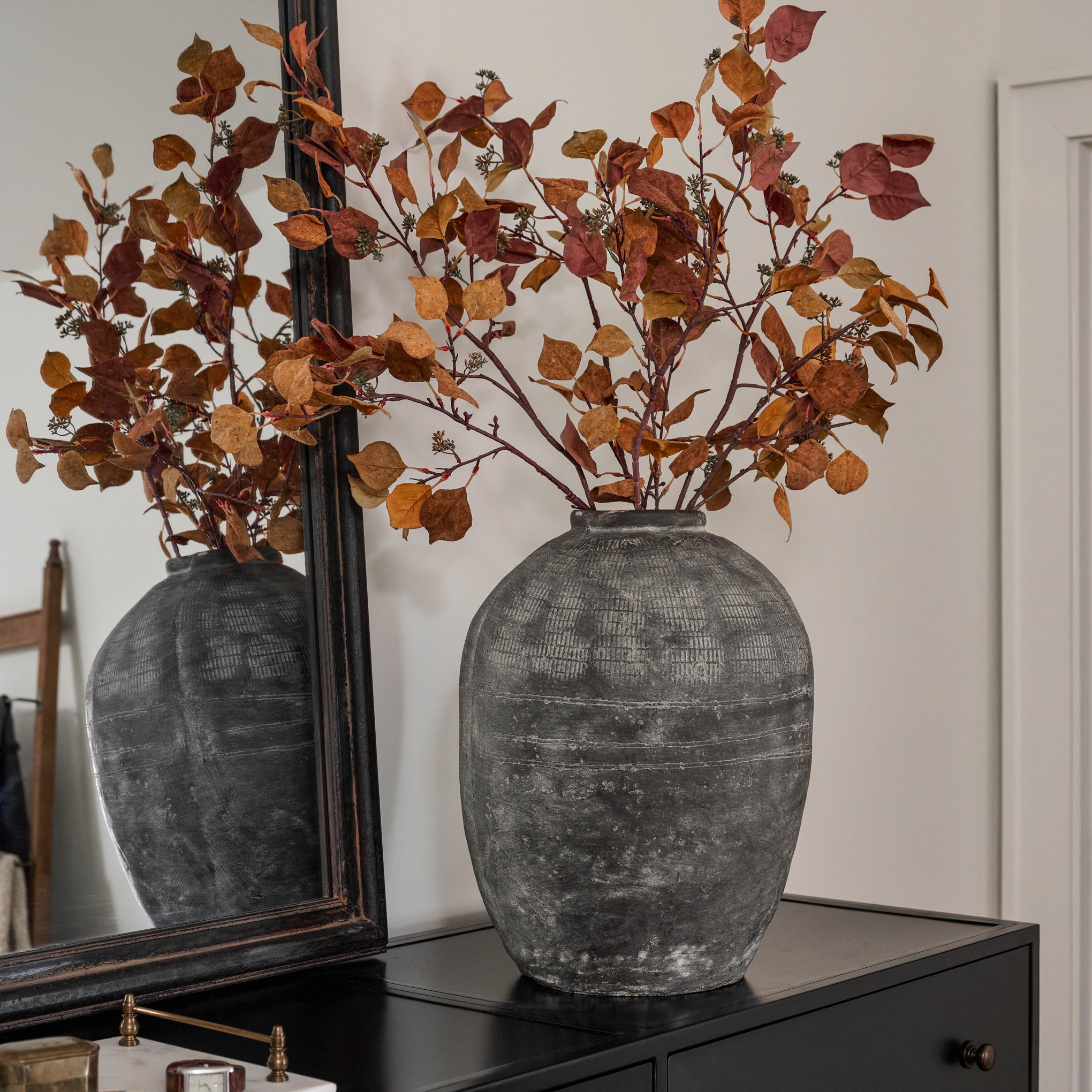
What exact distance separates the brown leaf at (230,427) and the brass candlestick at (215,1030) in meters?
0.41

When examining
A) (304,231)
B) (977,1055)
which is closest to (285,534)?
(304,231)

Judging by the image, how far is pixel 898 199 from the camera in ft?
3.80

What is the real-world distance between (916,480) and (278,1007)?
135 centimetres

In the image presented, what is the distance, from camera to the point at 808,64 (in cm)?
185

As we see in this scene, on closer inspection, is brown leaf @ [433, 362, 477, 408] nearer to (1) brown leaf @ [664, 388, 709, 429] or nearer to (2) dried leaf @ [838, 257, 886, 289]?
(1) brown leaf @ [664, 388, 709, 429]

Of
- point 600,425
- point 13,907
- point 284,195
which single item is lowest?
point 13,907

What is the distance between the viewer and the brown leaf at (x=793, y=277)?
3.64 ft

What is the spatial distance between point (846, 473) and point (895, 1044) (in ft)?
1.65

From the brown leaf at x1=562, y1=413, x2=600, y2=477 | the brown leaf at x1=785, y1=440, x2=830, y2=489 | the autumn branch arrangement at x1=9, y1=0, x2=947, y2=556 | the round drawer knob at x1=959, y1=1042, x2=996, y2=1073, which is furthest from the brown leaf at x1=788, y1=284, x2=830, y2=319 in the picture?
the round drawer knob at x1=959, y1=1042, x2=996, y2=1073

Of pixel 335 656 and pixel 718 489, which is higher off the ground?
pixel 718 489

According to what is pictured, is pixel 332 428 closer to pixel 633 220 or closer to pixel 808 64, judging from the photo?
pixel 633 220

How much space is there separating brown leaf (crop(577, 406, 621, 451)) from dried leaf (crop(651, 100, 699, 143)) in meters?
0.24

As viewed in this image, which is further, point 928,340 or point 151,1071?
point 928,340

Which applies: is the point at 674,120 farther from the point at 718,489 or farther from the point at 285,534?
the point at 285,534
